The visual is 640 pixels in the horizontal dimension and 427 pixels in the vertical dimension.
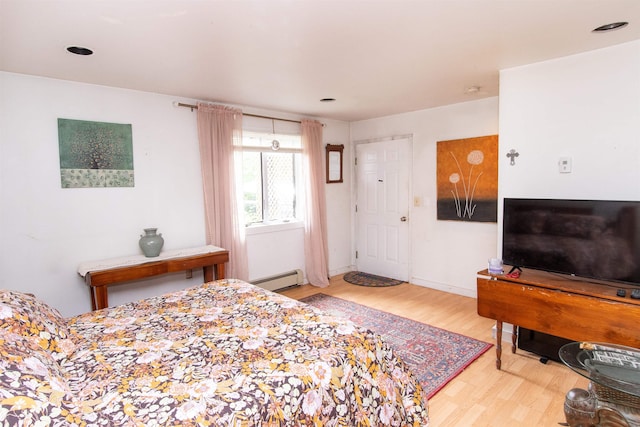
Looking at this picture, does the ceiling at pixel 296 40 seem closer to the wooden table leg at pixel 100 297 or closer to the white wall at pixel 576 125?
the white wall at pixel 576 125

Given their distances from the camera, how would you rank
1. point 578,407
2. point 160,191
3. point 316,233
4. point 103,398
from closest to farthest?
point 103,398
point 578,407
point 160,191
point 316,233

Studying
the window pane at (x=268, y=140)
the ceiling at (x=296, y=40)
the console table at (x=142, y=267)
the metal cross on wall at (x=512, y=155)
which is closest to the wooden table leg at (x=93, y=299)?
the console table at (x=142, y=267)

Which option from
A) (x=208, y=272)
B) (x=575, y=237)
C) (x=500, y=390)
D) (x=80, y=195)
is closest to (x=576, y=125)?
(x=575, y=237)

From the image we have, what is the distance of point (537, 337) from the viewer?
2795mm

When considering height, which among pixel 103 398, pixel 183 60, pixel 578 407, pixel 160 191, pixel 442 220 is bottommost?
pixel 578 407

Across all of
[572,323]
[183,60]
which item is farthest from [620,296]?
[183,60]

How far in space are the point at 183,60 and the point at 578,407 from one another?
10.0 feet

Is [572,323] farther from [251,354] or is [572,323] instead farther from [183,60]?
[183,60]

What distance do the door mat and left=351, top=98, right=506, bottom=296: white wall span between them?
12.3 inches

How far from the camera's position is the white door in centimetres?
480

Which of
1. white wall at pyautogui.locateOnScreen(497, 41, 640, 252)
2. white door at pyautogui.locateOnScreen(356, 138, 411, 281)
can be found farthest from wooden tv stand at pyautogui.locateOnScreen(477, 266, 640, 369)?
white door at pyautogui.locateOnScreen(356, 138, 411, 281)

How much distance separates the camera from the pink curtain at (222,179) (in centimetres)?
375

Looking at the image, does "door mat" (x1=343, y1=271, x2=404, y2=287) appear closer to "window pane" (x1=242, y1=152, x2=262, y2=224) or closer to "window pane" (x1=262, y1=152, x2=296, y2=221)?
"window pane" (x1=262, y1=152, x2=296, y2=221)

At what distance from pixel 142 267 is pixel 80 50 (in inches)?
67.2
